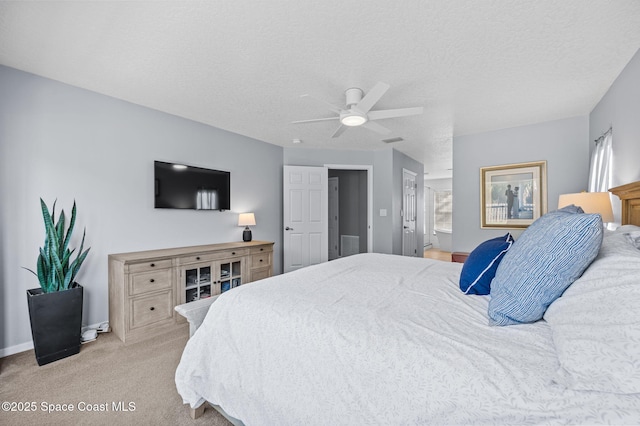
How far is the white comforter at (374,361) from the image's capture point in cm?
73

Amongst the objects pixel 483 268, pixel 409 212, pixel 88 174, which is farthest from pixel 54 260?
pixel 409 212

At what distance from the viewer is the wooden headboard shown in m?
1.75

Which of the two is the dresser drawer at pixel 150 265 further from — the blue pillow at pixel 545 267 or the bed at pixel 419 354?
the blue pillow at pixel 545 267

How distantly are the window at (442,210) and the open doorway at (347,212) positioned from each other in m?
3.65

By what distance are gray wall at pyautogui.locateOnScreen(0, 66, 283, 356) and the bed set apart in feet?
6.74

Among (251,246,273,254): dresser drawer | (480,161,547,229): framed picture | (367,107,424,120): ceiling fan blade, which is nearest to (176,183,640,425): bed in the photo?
(367,107,424,120): ceiling fan blade

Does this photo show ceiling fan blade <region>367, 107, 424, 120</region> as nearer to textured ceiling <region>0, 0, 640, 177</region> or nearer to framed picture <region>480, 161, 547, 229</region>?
textured ceiling <region>0, 0, 640, 177</region>

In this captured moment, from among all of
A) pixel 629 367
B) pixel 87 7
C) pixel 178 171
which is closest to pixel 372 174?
pixel 178 171

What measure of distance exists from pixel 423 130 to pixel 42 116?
4.29m

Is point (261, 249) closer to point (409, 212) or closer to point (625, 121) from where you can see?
point (409, 212)

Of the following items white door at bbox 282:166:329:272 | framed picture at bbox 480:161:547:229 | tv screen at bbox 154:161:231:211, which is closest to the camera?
tv screen at bbox 154:161:231:211

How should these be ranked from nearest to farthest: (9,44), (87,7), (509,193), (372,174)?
1. (87,7)
2. (9,44)
3. (509,193)
4. (372,174)

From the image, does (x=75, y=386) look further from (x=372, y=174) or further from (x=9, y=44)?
(x=372, y=174)

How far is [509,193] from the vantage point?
3807 mm
